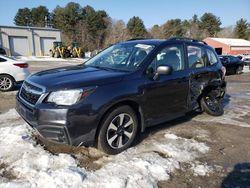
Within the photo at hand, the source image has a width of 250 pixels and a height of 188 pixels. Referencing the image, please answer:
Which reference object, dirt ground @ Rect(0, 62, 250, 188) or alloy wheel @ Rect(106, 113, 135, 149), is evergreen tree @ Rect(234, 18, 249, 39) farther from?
alloy wheel @ Rect(106, 113, 135, 149)

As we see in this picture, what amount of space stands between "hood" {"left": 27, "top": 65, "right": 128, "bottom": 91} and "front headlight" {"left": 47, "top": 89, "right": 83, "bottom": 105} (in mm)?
69

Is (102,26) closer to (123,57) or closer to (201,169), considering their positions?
(123,57)

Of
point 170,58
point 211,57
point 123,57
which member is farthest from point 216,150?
point 211,57

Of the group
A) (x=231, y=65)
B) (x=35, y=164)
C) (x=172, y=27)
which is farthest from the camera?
(x=172, y=27)

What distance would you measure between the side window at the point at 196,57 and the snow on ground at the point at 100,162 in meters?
1.60

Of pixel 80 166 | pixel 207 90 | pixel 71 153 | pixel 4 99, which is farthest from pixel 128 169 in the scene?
pixel 4 99

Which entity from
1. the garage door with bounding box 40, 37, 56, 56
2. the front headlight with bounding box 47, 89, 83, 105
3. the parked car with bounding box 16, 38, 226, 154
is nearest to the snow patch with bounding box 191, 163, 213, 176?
the parked car with bounding box 16, 38, 226, 154

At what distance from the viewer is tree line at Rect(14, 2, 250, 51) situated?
2445 inches

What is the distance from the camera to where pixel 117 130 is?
13.3 ft

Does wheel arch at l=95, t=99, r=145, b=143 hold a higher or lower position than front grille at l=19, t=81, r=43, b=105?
lower

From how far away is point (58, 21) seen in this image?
211ft

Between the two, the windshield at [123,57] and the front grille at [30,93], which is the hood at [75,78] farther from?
the windshield at [123,57]

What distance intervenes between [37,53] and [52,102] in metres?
45.1

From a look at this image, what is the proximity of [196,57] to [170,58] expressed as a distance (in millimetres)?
954
